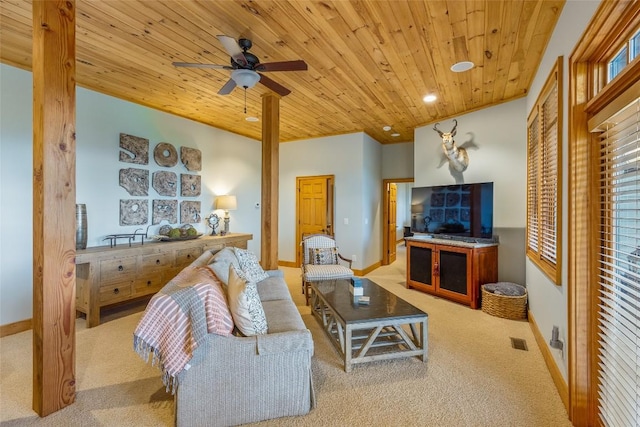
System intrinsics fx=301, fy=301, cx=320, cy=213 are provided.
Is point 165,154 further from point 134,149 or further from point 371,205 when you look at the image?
point 371,205

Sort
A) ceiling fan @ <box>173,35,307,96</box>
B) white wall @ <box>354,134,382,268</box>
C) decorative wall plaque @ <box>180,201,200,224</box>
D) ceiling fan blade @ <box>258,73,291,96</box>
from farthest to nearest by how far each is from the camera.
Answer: white wall @ <box>354,134,382,268</box> → decorative wall plaque @ <box>180,201,200,224</box> → ceiling fan blade @ <box>258,73,291,96</box> → ceiling fan @ <box>173,35,307,96</box>

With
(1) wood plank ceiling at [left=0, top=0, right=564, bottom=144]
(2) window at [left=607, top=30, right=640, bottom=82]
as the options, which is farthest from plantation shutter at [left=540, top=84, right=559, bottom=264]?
(2) window at [left=607, top=30, right=640, bottom=82]

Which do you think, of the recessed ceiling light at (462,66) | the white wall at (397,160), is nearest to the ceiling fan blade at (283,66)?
the recessed ceiling light at (462,66)

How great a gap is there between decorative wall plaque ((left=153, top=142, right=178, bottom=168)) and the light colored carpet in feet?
8.07

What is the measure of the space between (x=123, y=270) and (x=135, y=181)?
1.30m

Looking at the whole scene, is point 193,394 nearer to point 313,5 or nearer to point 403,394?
point 403,394

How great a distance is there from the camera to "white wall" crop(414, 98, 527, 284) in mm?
4051

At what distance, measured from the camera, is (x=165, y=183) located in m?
4.58

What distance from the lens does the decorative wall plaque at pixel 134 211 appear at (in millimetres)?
4059

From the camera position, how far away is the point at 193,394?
5.75ft

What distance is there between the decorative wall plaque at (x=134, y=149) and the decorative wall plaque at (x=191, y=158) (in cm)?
60

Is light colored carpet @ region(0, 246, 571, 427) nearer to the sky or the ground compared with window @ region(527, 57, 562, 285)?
nearer to the ground

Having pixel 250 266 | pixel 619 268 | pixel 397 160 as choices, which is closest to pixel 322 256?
pixel 250 266

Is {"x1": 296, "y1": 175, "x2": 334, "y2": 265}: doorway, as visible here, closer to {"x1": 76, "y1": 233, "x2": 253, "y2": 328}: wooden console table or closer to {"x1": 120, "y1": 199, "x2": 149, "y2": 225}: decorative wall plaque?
{"x1": 76, "y1": 233, "x2": 253, "y2": 328}: wooden console table
